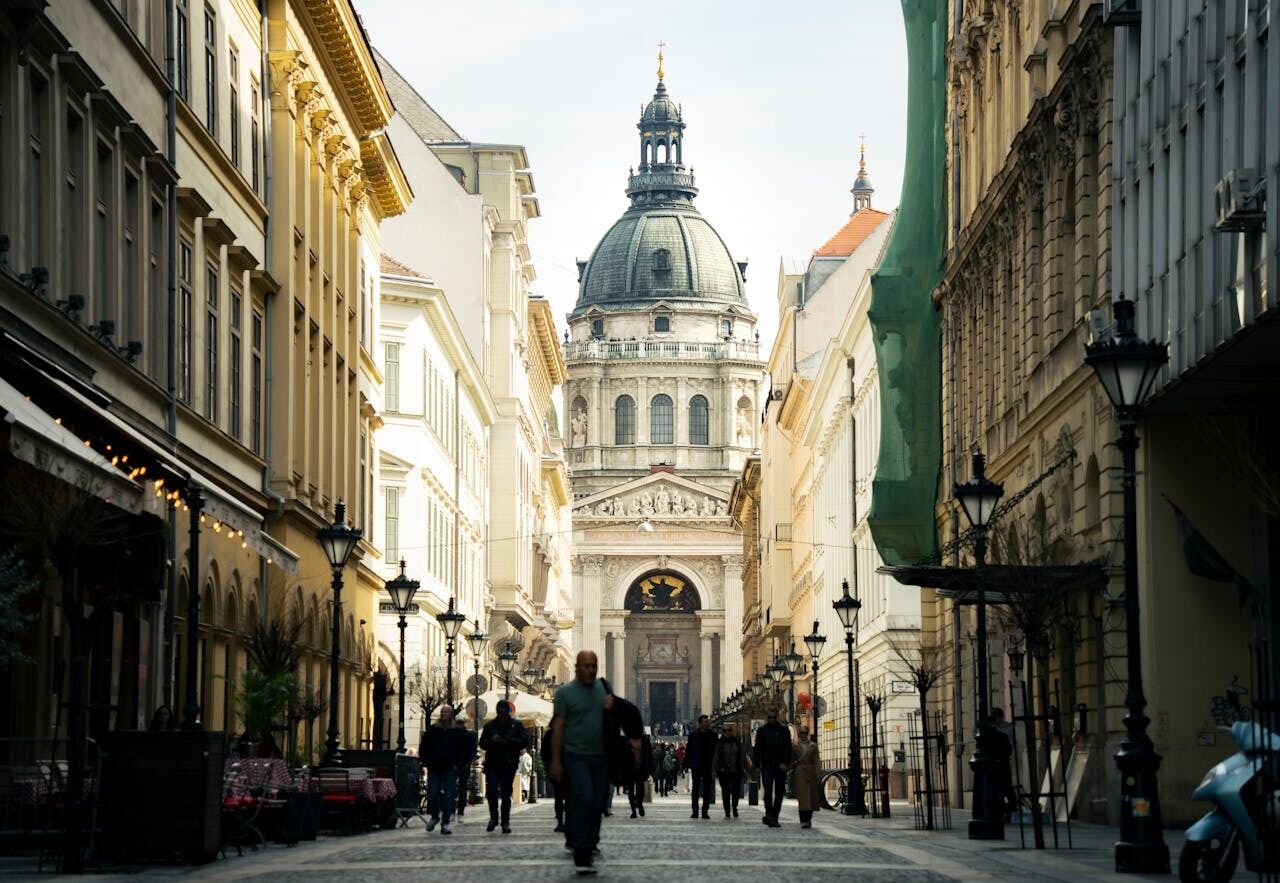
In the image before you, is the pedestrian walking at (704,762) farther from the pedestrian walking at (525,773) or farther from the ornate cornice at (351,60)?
the pedestrian walking at (525,773)

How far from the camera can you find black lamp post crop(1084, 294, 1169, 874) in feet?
62.4

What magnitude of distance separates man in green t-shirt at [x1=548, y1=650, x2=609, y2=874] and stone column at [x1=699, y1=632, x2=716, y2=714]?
16094 cm

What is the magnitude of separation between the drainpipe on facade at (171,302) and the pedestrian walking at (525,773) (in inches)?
1049

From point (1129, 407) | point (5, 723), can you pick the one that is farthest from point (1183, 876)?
point (5, 723)

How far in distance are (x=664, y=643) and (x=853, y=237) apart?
8397 cm

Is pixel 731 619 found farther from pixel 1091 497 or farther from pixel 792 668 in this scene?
pixel 1091 497

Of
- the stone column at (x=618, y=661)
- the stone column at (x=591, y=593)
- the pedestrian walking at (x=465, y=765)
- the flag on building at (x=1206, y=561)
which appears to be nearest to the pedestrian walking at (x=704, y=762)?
the pedestrian walking at (x=465, y=765)

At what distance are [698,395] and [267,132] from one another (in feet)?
506

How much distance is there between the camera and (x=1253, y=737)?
1540 cm

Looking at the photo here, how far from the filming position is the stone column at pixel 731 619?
177000 mm

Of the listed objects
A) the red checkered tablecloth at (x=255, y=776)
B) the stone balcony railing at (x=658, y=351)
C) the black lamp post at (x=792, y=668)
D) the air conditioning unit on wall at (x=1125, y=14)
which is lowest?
the red checkered tablecloth at (x=255, y=776)

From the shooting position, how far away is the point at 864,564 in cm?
6750

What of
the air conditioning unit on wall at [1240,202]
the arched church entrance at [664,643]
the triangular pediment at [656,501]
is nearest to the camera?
the air conditioning unit on wall at [1240,202]

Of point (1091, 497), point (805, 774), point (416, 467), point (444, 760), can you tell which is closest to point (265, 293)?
point (444, 760)
